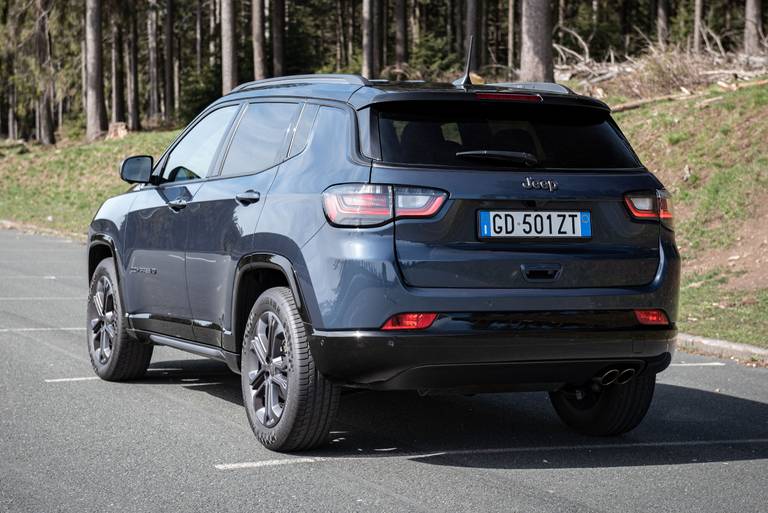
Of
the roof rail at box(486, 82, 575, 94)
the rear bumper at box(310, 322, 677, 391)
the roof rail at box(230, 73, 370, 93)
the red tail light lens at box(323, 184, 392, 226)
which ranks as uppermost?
the roof rail at box(230, 73, 370, 93)

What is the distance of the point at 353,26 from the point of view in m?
69.6

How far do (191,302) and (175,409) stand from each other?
72cm

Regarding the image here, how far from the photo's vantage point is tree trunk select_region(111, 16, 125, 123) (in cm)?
4816

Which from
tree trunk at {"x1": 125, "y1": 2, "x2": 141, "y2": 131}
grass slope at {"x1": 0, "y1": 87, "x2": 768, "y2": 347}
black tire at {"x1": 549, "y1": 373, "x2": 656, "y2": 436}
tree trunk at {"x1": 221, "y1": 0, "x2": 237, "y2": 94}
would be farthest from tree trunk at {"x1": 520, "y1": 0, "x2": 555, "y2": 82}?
tree trunk at {"x1": 125, "y1": 2, "x2": 141, "y2": 131}

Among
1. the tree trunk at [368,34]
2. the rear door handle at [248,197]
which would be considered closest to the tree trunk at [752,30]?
the tree trunk at [368,34]

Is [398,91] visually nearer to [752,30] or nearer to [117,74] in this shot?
[752,30]

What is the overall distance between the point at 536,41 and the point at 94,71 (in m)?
23.3

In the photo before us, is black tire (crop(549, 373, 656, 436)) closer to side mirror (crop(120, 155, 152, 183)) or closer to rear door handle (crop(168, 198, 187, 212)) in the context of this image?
rear door handle (crop(168, 198, 187, 212))

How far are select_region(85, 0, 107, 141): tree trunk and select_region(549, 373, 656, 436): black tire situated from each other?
35412 mm

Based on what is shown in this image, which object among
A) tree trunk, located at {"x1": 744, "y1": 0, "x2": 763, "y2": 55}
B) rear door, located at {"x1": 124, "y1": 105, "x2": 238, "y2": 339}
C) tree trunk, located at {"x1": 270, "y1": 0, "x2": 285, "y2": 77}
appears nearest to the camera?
rear door, located at {"x1": 124, "y1": 105, "x2": 238, "y2": 339}

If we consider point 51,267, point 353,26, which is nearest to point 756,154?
point 51,267

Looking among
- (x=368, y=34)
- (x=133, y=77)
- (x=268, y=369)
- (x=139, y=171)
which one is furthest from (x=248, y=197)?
(x=133, y=77)

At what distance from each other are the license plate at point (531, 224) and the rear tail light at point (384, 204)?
0.85 feet

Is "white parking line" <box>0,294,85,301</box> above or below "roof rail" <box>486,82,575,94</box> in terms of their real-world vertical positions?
below
